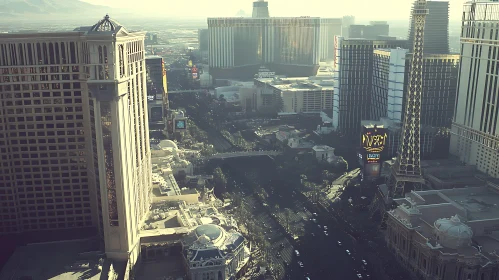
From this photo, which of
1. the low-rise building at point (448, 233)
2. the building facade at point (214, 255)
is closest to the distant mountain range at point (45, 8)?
the building facade at point (214, 255)

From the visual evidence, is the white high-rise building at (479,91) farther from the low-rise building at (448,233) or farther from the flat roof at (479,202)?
the low-rise building at (448,233)

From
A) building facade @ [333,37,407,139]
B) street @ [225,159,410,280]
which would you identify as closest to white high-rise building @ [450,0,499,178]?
street @ [225,159,410,280]

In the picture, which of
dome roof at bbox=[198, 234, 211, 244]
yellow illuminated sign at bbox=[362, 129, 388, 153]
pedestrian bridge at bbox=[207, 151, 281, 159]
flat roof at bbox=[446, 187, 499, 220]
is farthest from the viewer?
pedestrian bridge at bbox=[207, 151, 281, 159]

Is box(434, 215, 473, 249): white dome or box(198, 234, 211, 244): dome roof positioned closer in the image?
box(434, 215, 473, 249): white dome

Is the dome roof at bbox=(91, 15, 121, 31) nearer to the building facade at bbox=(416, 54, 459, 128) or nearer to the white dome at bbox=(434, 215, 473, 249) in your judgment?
the white dome at bbox=(434, 215, 473, 249)

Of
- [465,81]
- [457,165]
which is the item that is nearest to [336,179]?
[457,165]

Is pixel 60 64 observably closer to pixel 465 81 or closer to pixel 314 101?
pixel 465 81
